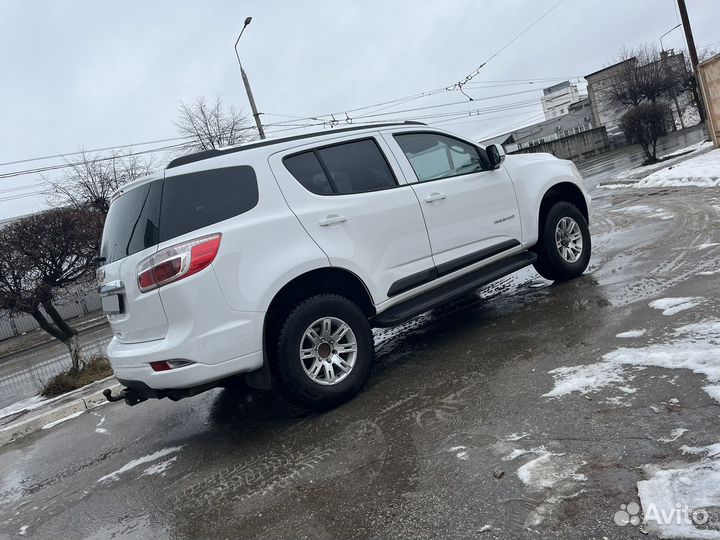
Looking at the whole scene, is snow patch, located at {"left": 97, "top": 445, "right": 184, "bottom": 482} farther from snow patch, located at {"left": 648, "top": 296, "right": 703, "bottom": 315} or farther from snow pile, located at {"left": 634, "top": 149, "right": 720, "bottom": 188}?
snow pile, located at {"left": 634, "top": 149, "right": 720, "bottom": 188}

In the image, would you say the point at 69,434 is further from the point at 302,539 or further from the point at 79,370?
the point at 302,539

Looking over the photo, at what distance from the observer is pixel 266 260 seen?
13.0ft

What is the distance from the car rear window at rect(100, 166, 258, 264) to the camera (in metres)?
3.89

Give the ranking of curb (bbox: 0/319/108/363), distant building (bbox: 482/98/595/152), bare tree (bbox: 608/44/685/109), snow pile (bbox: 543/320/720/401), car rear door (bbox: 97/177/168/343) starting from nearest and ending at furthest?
snow pile (bbox: 543/320/720/401)
car rear door (bbox: 97/177/168/343)
curb (bbox: 0/319/108/363)
bare tree (bbox: 608/44/685/109)
distant building (bbox: 482/98/595/152)

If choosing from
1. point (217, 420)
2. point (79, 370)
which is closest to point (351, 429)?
point (217, 420)

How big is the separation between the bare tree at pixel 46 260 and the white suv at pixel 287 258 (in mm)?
4627

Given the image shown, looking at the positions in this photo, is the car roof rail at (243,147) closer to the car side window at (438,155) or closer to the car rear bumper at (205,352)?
the car side window at (438,155)

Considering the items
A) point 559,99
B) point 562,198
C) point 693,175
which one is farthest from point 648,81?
point 559,99

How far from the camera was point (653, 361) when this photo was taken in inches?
142

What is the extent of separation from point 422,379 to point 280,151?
218 centimetres

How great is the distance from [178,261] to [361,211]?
1543 millimetres

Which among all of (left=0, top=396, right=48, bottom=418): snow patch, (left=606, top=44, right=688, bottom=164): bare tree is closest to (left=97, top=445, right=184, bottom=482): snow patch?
(left=0, top=396, right=48, bottom=418): snow patch

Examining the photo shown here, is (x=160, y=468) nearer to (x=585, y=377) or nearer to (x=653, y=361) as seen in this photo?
(x=585, y=377)

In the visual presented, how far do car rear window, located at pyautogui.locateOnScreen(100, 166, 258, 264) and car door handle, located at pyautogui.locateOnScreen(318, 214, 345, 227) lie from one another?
0.54 m
